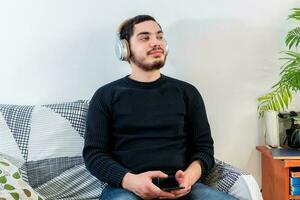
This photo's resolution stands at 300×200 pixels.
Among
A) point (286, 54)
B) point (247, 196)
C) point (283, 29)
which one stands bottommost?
point (247, 196)

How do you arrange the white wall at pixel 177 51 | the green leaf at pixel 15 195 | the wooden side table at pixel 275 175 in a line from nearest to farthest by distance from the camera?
the green leaf at pixel 15 195 < the wooden side table at pixel 275 175 < the white wall at pixel 177 51

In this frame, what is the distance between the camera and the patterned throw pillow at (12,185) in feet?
4.63

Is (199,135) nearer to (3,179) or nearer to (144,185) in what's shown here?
(144,185)

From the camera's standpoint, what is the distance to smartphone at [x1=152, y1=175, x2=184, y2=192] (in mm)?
1465

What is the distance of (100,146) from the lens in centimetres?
162

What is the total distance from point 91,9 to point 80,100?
1.55ft

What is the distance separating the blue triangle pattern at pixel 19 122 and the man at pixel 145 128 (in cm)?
31

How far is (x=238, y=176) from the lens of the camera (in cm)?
160

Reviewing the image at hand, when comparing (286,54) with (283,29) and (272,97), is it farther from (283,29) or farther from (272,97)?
(272,97)

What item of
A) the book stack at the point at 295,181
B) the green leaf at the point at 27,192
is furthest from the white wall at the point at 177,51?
the green leaf at the point at 27,192

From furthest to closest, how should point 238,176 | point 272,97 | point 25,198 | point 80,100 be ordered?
point 272,97
point 80,100
point 238,176
point 25,198

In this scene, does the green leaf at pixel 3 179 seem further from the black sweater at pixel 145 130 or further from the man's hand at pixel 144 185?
the man's hand at pixel 144 185

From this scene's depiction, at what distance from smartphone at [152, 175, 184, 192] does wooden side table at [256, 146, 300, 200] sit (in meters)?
0.62

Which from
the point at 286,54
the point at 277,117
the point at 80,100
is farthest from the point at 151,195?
the point at 286,54
